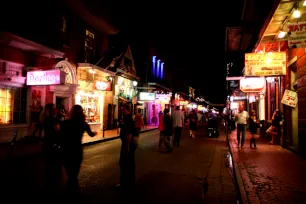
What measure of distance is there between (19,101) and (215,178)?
11.8m

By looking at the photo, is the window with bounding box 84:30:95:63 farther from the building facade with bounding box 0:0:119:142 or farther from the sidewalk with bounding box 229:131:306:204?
the sidewalk with bounding box 229:131:306:204

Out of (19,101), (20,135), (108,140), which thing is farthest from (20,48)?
(108,140)

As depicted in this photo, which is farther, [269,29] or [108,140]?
[108,140]

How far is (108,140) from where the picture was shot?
690 inches

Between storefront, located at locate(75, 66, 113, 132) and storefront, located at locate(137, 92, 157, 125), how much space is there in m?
6.90

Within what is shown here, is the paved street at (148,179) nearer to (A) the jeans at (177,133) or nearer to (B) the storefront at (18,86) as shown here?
(A) the jeans at (177,133)

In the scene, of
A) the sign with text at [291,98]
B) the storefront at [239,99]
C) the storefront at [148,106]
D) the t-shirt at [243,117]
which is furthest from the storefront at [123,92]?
the sign with text at [291,98]

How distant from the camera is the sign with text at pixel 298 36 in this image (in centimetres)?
748

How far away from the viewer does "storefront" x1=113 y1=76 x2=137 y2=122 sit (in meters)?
27.2

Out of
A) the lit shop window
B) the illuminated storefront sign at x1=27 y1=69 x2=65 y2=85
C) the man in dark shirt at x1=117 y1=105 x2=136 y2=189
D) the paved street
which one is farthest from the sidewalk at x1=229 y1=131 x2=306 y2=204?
the lit shop window

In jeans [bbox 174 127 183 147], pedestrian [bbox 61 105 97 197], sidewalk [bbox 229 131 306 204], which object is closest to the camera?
pedestrian [bbox 61 105 97 197]

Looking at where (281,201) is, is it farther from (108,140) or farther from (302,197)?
(108,140)

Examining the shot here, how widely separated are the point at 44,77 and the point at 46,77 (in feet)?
0.46

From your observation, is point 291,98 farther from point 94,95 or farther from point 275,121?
point 94,95
